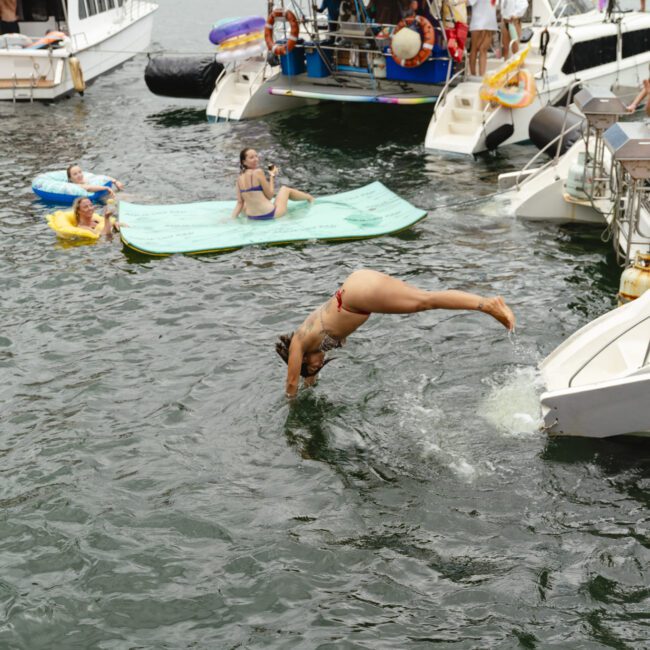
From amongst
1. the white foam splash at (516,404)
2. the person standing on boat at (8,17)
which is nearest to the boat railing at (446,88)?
the white foam splash at (516,404)

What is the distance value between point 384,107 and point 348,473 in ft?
48.4

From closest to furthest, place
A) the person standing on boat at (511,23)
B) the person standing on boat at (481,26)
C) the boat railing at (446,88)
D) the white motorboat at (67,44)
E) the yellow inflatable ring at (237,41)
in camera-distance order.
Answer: the boat railing at (446,88) < the person standing on boat at (481,26) < the person standing on boat at (511,23) < the yellow inflatable ring at (237,41) < the white motorboat at (67,44)

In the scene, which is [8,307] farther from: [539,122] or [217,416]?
[539,122]

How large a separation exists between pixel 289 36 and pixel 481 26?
445 centimetres

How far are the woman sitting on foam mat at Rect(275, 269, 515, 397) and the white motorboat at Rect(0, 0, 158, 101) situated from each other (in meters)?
16.5

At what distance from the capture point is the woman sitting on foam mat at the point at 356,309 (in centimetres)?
719

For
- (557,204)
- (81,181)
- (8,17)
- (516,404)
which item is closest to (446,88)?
(557,204)

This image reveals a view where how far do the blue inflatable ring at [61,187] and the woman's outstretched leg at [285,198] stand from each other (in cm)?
309

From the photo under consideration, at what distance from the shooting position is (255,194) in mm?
13781

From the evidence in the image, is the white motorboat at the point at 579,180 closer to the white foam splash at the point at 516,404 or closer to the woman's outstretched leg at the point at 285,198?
the woman's outstretched leg at the point at 285,198

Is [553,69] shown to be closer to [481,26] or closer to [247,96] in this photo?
[481,26]

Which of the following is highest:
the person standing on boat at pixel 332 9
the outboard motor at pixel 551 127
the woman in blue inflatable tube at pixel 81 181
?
the person standing on boat at pixel 332 9

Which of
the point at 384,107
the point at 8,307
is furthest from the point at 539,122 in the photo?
the point at 8,307

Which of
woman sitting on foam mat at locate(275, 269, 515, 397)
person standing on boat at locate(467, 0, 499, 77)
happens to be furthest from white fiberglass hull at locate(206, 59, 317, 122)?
woman sitting on foam mat at locate(275, 269, 515, 397)
